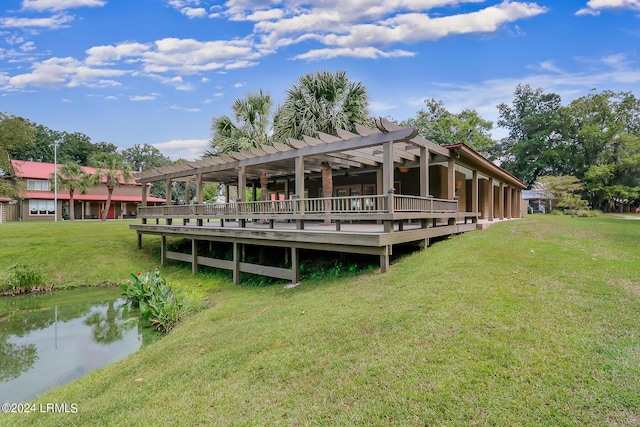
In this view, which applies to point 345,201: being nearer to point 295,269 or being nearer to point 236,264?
point 295,269

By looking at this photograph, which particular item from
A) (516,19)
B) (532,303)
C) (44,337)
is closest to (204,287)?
(44,337)

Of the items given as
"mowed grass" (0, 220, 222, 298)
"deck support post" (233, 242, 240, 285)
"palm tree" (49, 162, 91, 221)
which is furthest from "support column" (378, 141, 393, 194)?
"palm tree" (49, 162, 91, 221)

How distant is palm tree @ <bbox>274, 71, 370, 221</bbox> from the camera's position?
13.7 m

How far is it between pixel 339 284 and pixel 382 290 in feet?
5.66

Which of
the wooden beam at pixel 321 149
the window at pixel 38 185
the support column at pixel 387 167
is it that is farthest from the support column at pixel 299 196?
the window at pixel 38 185

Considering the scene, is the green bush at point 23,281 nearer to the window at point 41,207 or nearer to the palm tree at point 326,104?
the palm tree at point 326,104

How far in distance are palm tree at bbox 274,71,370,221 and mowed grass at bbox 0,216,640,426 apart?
8.83 meters

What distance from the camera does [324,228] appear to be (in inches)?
426

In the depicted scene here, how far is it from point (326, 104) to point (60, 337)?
38.8 ft

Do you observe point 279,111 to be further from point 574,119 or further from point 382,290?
point 574,119

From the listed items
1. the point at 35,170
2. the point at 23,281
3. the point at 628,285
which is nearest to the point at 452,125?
the point at 628,285

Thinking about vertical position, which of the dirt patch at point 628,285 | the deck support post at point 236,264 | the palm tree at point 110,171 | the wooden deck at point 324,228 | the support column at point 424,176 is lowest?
the deck support post at point 236,264

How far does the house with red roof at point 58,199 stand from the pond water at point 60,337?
26.5 metres

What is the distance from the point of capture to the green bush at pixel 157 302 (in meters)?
8.27
